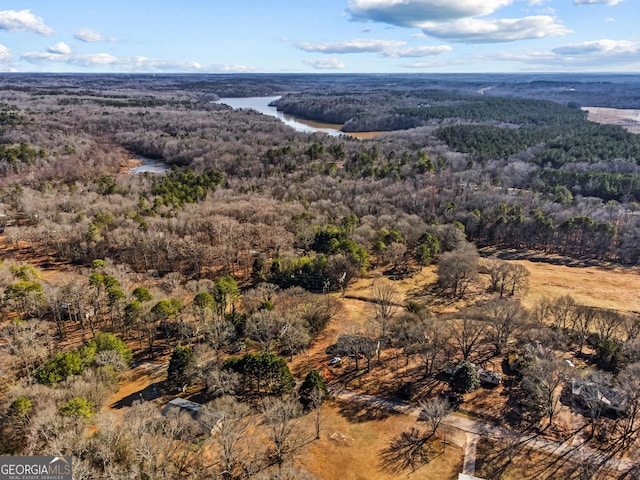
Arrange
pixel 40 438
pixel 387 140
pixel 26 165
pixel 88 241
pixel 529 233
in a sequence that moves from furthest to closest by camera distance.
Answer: pixel 387 140 → pixel 26 165 → pixel 529 233 → pixel 88 241 → pixel 40 438

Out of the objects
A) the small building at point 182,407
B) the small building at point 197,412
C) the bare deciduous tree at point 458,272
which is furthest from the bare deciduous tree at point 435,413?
the bare deciduous tree at point 458,272

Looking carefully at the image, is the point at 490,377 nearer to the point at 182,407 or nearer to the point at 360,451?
the point at 360,451

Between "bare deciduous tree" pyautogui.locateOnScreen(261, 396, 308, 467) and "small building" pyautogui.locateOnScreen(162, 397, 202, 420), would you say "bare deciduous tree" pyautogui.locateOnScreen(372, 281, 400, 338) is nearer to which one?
"bare deciduous tree" pyautogui.locateOnScreen(261, 396, 308, 467)

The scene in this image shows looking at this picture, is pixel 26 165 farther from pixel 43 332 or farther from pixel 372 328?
pixel 372 328

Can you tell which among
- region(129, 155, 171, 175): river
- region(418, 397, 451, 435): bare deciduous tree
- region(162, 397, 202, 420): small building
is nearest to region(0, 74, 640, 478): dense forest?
region(162, 397, 202, 420): small building

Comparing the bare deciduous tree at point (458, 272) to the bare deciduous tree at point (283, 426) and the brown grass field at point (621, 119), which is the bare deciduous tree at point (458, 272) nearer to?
the bare deciduous tree at point (283, 426)

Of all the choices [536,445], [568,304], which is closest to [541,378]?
[536,445]
